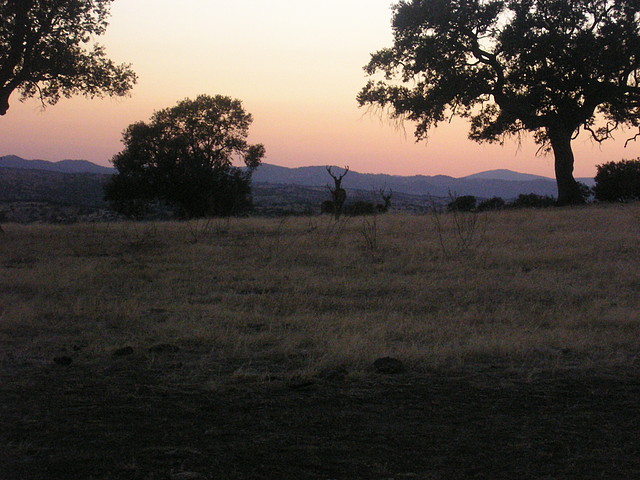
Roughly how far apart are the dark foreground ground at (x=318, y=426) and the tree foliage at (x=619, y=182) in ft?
79.4

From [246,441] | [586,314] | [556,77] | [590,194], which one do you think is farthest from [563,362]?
[590,194]

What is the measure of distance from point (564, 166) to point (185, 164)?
57.0ft

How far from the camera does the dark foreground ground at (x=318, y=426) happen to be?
3361 millimetres

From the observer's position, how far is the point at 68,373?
5.26 m

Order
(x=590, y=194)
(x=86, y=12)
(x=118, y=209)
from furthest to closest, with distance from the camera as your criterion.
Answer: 1. (x=118, y=209)
2. (x=590, y=194)
3. (x=86, y=12)

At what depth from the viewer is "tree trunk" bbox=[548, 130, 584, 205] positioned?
2362 cm

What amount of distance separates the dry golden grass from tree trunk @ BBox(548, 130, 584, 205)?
7.64m

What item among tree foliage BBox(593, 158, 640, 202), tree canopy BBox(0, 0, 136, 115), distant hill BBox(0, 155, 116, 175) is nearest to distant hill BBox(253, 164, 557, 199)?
distant hill BBox(0, 155, 116, 175)

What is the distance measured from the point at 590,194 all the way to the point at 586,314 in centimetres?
2172

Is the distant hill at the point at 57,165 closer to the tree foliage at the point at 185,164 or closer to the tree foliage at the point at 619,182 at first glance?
the tree foliage at the point at 185,164

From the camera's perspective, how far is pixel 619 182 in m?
27.2

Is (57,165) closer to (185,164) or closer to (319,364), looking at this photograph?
(185,164)

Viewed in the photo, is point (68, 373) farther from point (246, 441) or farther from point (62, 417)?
point (246, 441)

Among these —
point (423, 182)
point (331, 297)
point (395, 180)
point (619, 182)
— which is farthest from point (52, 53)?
→ point (395, 180)
